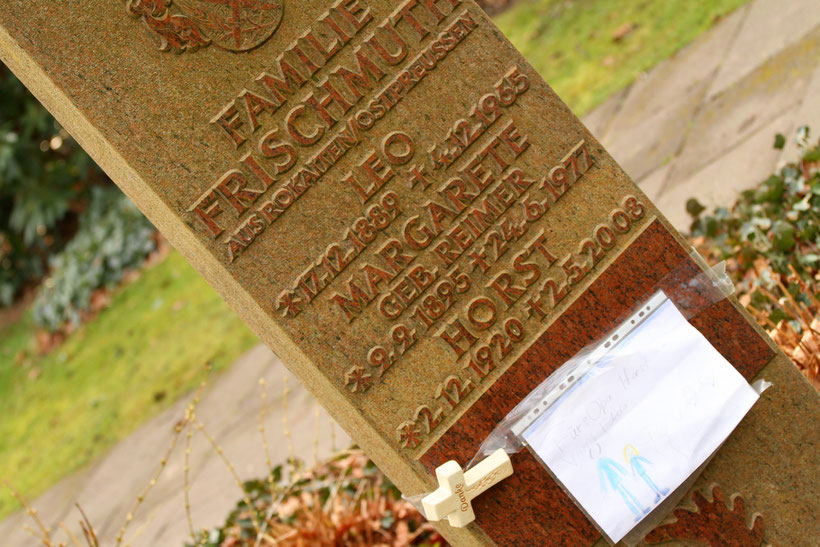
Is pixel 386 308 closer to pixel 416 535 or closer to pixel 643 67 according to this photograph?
pixel 416 535

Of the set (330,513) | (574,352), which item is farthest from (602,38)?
(574,352)

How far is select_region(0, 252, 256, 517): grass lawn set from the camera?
21.0ft

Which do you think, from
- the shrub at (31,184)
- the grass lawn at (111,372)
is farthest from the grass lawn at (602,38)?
the shrub at (31,184)

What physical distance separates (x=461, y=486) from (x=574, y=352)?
524mm

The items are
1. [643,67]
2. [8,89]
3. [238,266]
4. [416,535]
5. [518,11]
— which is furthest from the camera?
[8,89]

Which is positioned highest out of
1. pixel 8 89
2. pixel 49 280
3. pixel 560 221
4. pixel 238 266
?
pixel 8 89

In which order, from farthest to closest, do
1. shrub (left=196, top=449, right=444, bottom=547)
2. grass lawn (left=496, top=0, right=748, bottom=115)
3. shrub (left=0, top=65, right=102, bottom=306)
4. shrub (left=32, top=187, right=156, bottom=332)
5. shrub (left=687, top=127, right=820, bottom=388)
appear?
shrub (left=0, top=65, right=102, bottom=306)
shrub (left=32, top=187, right=156, bottom=332)
grass lawn (left=496, top=0, right=748, bottom=115)
shrub (left=196, top=449, right=444, bottom=547)
shrub (left=687, top=127, right=820, bottom=388)

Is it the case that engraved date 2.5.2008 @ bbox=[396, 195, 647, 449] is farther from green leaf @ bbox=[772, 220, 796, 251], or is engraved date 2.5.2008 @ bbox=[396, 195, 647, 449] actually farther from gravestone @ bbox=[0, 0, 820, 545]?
green leaf @ bbox=[772, 220, 796, 251]

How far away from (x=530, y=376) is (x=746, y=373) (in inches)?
27.3

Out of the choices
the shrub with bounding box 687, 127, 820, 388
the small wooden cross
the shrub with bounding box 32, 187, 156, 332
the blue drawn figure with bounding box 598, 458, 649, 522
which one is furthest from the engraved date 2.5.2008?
the shrub with bounding box 32, 187, 156, 332

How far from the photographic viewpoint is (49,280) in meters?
9.82

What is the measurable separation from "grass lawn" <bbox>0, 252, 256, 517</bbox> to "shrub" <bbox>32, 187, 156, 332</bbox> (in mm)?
394

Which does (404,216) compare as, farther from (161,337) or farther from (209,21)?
(161,337)

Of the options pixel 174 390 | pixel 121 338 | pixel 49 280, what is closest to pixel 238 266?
pixel 174 390
